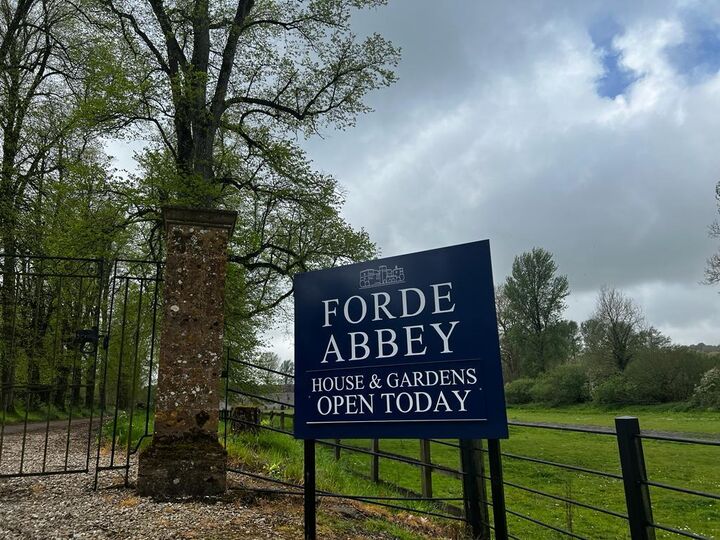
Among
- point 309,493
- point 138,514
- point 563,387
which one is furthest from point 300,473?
point 563,387

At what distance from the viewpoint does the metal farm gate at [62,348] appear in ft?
23.9

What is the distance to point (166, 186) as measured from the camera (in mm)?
11844

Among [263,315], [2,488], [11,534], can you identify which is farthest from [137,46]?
[11,534]

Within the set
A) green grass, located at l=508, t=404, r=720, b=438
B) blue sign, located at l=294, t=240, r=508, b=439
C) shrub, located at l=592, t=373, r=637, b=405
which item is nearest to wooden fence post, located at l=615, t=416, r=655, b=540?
blue sign, located at l=294, t=240, r=508, b=439

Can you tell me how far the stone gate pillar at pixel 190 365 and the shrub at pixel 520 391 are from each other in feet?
121

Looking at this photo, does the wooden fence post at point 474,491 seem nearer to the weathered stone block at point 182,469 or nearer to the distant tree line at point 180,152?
the weathered stone block at point 182,469

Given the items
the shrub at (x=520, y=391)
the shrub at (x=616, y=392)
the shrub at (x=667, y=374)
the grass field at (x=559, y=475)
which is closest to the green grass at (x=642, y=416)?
the grass field at (x=559, y=475)

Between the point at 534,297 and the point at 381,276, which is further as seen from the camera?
the point at 534,297

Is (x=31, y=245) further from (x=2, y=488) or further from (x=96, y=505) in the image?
(x=96, y=505)

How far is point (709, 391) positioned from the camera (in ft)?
84.6

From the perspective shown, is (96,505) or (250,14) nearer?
(96,505)

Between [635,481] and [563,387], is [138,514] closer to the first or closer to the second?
[635,481]

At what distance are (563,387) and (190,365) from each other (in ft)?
114

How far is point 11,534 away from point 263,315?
12.9 metres
